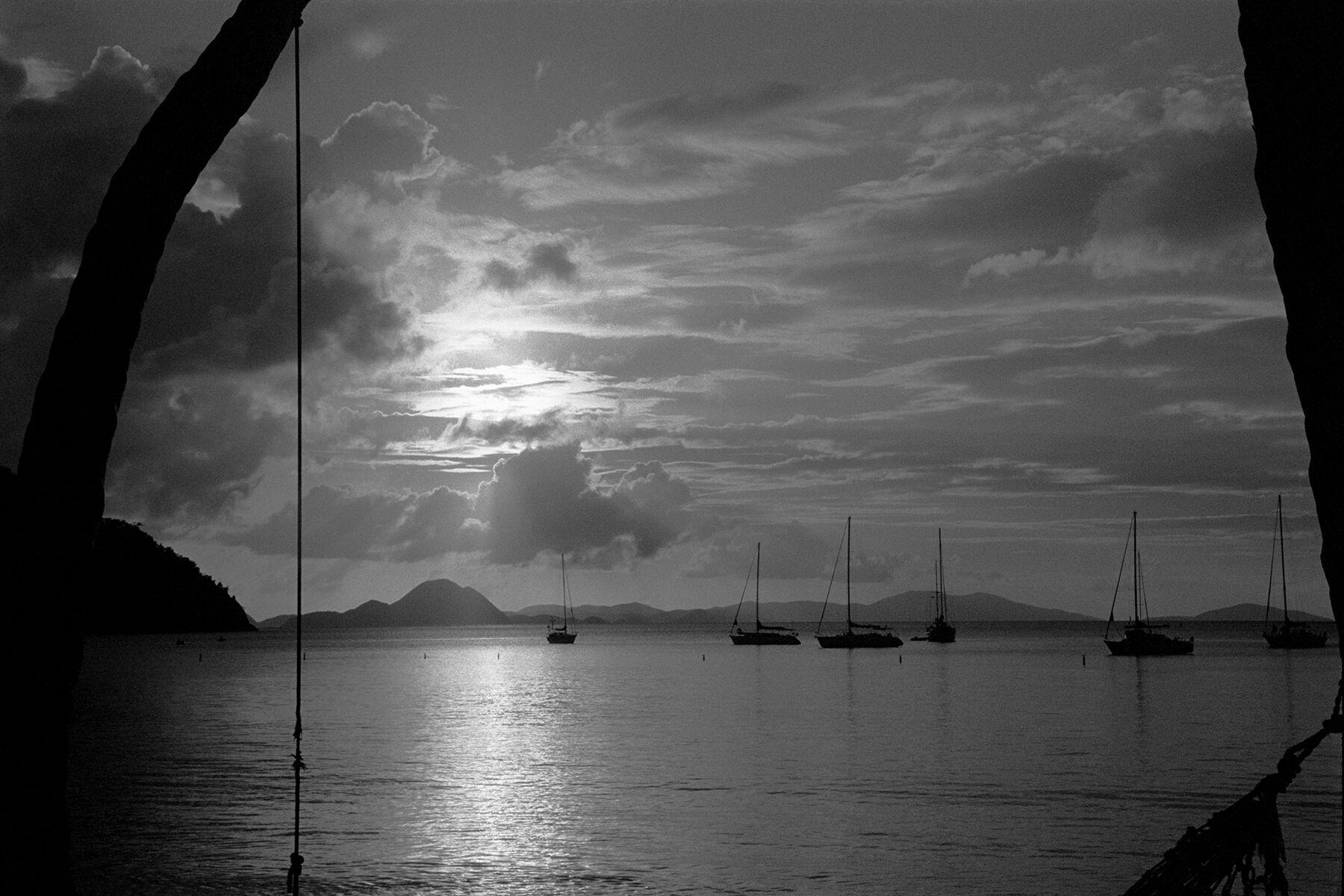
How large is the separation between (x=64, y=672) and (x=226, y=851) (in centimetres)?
2908

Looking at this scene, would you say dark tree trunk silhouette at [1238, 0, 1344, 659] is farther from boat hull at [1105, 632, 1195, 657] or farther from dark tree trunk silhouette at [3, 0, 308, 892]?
boat hull at [1105, 632, 1195, 657]

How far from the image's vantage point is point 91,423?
3496 millimetres

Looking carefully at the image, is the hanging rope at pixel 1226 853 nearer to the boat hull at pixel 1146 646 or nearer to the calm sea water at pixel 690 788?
the calm sea water at pixel 690 788

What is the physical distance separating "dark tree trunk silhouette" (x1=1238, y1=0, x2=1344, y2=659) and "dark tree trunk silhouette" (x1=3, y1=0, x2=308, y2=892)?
9.22 ft

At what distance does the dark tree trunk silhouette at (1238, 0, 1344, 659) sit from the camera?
267 centimetres

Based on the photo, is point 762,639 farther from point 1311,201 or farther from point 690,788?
point 1311,201

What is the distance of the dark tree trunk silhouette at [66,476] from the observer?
11.1ft

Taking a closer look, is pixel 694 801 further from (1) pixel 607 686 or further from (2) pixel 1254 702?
(1) pixel 607 686

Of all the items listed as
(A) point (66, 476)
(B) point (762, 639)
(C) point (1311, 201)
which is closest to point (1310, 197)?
(C) point (1311, 201)

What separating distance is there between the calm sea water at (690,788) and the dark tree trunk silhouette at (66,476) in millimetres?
24439

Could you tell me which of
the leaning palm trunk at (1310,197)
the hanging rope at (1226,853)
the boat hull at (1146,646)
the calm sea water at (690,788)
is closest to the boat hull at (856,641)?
the boat hull at (1146,646)

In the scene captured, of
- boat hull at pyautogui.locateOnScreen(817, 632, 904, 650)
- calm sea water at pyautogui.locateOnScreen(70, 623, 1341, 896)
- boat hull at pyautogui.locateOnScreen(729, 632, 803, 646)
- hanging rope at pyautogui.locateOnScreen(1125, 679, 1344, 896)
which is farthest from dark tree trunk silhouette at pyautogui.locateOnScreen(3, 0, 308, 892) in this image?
boat hull at pyautogui.locateOnScreen(729, 632, 803, 646)

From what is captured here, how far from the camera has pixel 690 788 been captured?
41344 mm

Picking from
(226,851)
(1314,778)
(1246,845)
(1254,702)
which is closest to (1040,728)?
(1314,778)
